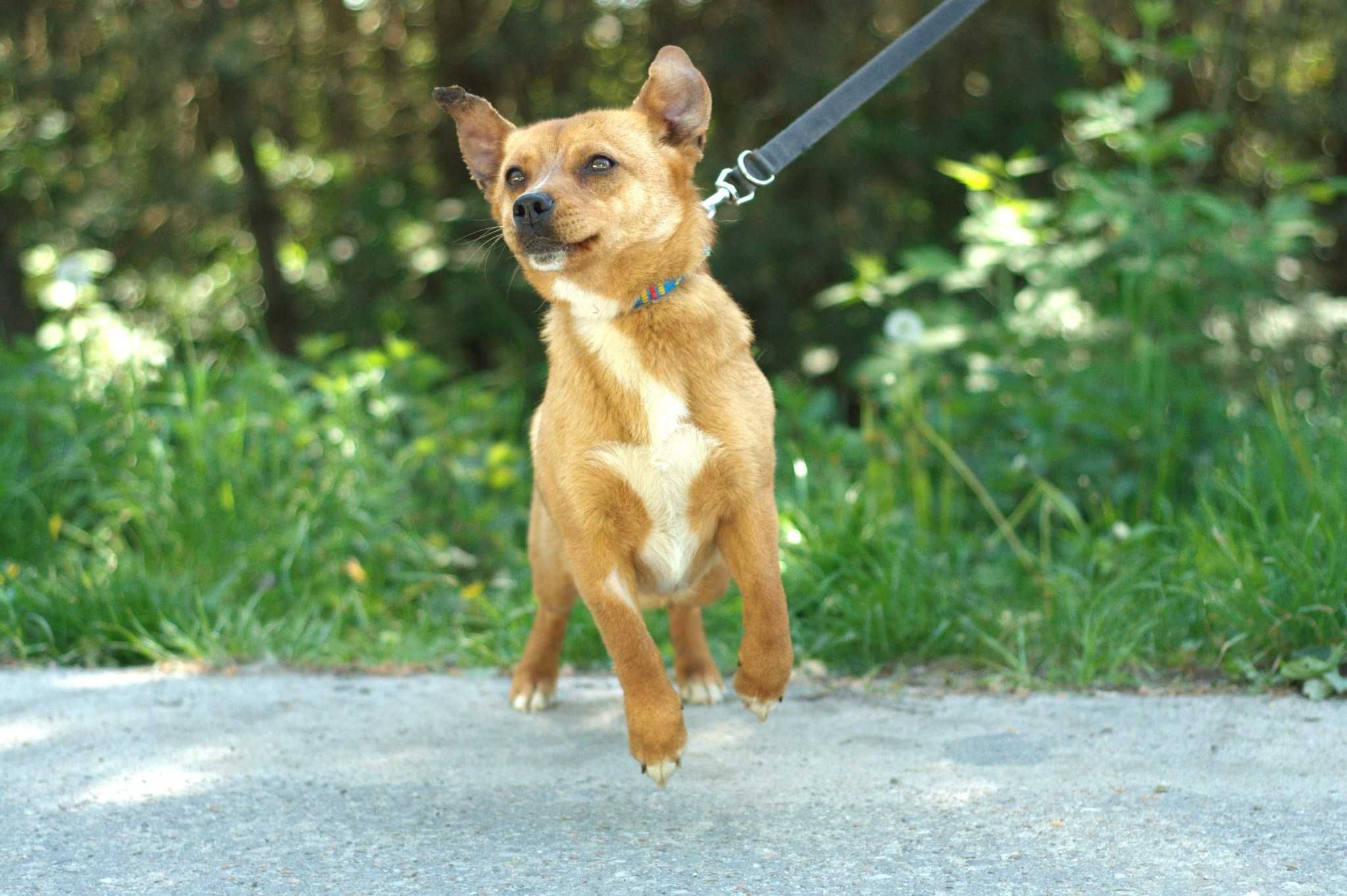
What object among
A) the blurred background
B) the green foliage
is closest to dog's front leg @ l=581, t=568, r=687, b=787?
the blurred background

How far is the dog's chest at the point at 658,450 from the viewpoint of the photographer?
3.06 metres

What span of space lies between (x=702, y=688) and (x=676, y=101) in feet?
5.35

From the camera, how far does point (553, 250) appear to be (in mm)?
3029

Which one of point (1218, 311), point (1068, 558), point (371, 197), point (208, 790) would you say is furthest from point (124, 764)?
point (371, 197)

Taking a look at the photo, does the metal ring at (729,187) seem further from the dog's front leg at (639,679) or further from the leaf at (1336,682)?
the leaf at (1336,682)

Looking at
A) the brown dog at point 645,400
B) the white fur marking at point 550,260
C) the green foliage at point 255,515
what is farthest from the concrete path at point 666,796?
the white fur marking at point 550,260

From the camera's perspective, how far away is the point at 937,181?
27.8 ft

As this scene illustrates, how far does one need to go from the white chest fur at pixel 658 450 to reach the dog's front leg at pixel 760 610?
0.12 meters

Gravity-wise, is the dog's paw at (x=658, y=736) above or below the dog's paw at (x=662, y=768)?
above

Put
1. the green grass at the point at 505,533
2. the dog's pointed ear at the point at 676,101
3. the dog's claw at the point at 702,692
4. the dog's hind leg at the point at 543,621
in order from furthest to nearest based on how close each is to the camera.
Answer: the green grass at the point at 505,533, the dog's claw at the point at 702,692, the dog's hind leg at the point at 543,621, the dog's pointed ear at the point at 676,101

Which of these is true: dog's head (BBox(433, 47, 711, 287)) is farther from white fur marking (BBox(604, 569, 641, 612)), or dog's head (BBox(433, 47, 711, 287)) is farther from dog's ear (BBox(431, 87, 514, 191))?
white fur marking (BBox(604, 569, 641, 612))

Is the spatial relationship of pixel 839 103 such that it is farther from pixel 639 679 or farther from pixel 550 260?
pixel 639 679

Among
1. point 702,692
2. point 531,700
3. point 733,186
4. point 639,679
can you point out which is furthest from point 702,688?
point 733,186

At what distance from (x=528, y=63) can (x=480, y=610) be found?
171 inches
